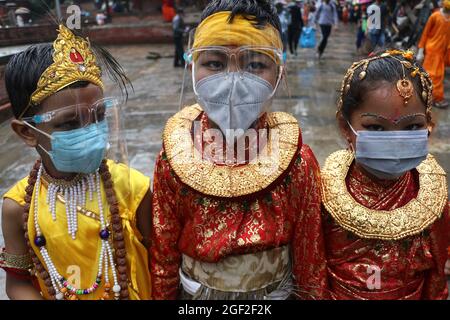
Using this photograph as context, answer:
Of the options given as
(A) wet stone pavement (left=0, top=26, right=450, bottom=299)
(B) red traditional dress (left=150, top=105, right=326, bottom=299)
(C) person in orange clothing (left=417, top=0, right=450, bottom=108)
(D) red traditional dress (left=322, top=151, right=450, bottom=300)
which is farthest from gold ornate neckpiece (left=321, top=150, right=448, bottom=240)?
(C) person in orange clothing (left=417, top=0, right=450, bottom=108)

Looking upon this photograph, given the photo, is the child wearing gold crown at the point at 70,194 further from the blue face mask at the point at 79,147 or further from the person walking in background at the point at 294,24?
the person walking in background at the point at 294,24

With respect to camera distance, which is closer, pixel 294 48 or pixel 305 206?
pixel 305 206

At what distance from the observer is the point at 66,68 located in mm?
1528

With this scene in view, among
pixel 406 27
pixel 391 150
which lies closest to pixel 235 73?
pixel 391 150

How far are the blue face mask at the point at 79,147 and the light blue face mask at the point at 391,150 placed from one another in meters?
1.02

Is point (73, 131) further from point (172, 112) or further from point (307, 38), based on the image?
point (307, 38)

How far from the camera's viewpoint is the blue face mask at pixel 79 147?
1558 mm

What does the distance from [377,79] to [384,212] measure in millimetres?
545

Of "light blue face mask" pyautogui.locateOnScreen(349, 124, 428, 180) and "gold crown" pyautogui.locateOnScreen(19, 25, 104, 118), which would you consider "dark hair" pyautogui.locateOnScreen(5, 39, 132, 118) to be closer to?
"gold crown" pyautogui.locateOnScreen(19, 25, 104, 118)

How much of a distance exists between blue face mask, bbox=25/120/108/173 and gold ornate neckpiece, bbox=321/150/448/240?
94cm

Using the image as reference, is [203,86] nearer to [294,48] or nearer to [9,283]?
[9,283]
